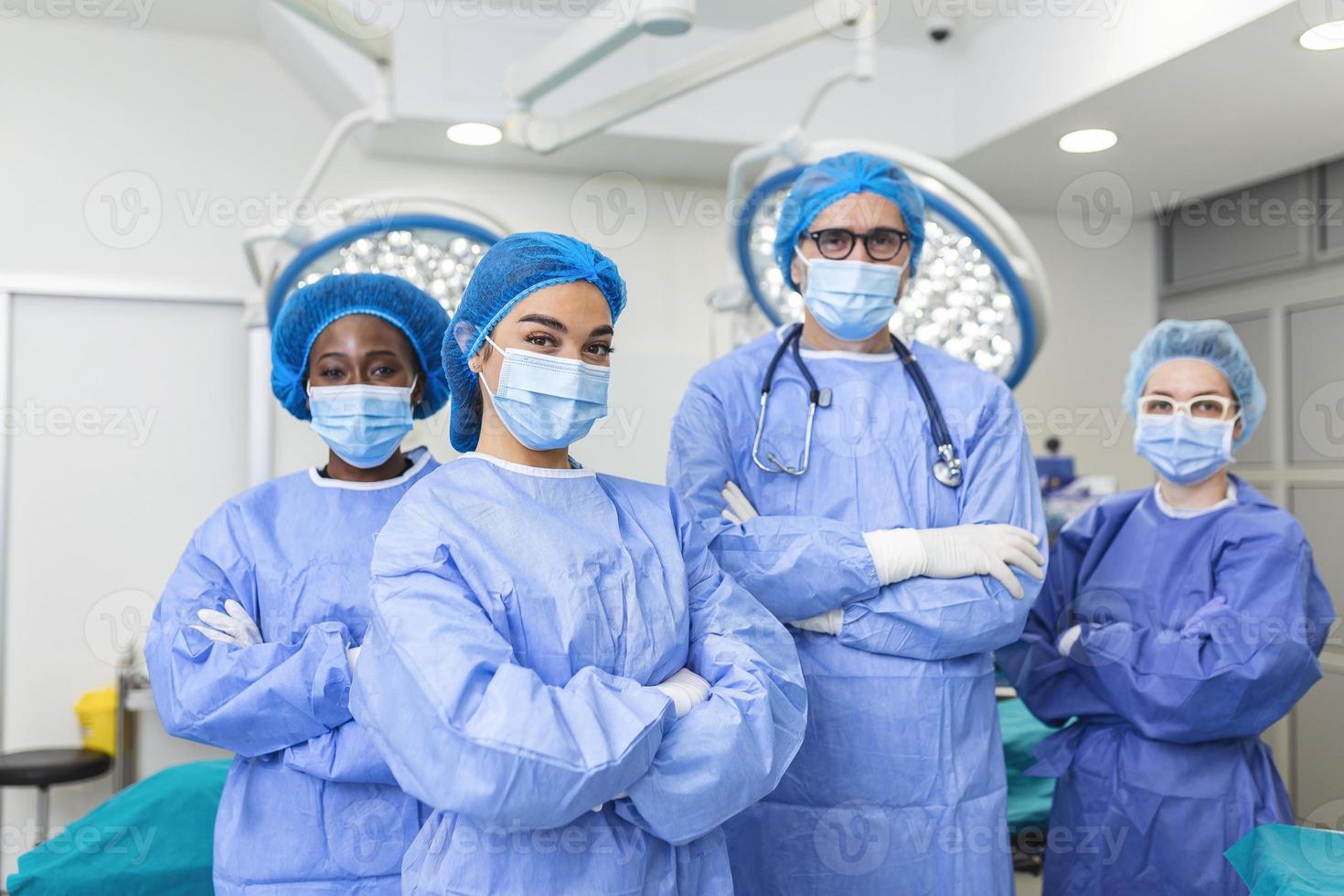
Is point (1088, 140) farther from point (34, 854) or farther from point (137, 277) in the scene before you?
point (34, 854)

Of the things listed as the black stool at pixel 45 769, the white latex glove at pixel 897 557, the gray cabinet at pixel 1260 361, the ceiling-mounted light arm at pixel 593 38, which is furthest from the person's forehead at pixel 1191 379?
the black stool at pixel 45 769

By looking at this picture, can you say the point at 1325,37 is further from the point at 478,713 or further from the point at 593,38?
the point at 478,713

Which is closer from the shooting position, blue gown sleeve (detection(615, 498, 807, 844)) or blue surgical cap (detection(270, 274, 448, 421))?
blue gown sleeve (detection(615, 498, 807, 844))

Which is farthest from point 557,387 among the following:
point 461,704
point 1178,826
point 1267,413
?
point 1267,413

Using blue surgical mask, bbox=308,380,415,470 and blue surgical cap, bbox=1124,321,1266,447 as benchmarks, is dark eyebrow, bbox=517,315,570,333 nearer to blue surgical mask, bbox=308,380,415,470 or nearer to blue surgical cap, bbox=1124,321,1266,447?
blue surgical mask, bbox=308,380,415,470

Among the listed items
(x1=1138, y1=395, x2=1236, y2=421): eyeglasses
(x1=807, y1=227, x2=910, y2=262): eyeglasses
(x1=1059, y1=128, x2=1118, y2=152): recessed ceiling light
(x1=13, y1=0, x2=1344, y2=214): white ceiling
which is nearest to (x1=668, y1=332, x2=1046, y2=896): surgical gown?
(x1=807, y1=227, x2=910, y2=262): eyeglasses

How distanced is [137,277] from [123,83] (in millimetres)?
595

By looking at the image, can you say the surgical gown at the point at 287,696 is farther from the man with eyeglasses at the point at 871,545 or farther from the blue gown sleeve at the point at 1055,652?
the blue gown sleeve at the point at 1055,652

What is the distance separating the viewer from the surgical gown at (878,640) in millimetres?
1564

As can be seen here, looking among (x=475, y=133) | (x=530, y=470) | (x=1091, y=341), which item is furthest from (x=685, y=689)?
(x=1091, y=341)

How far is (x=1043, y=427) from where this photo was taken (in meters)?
4.31

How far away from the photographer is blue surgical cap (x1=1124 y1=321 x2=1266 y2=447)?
84.7 inches
